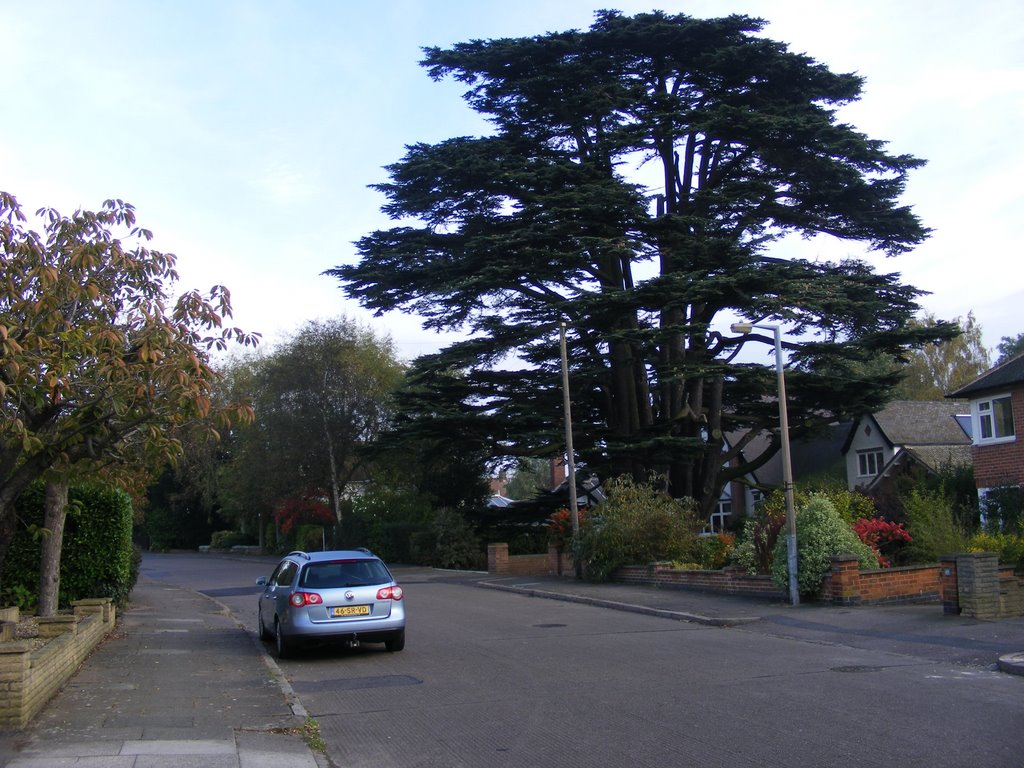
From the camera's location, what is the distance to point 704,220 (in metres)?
31.2

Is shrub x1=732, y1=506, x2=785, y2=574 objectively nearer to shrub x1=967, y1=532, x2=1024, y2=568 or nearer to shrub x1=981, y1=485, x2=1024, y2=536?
shrub x1=967, y1=532, x2=1024, y2=568

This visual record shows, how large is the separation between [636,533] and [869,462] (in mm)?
22767

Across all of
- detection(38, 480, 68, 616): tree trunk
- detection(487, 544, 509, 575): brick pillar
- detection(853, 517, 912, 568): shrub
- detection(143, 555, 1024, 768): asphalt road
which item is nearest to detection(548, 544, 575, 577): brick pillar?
detection(487, 544, 509, 575): brick pillar

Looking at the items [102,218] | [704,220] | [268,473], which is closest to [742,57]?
[704,220]

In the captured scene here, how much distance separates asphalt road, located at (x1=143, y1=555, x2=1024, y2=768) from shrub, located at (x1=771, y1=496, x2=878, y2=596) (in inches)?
114

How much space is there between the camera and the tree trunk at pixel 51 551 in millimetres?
15297

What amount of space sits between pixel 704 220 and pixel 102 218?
21.5 m

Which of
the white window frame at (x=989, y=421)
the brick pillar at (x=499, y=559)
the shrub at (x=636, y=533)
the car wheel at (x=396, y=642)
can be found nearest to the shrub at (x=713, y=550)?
the shrub at (x=636, y=533)

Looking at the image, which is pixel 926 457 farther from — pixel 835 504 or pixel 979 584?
pixel 979 584

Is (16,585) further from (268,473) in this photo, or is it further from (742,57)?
(268,473)

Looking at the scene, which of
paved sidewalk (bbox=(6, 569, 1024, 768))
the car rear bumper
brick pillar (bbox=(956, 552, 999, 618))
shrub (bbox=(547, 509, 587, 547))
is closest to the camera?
paved sidewalk (bbox=(6, 569, 1024, 768))

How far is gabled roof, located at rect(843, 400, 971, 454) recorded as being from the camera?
4225cm

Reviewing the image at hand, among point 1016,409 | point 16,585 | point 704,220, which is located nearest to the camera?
point 16,585

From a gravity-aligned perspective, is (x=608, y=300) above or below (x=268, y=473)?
above
